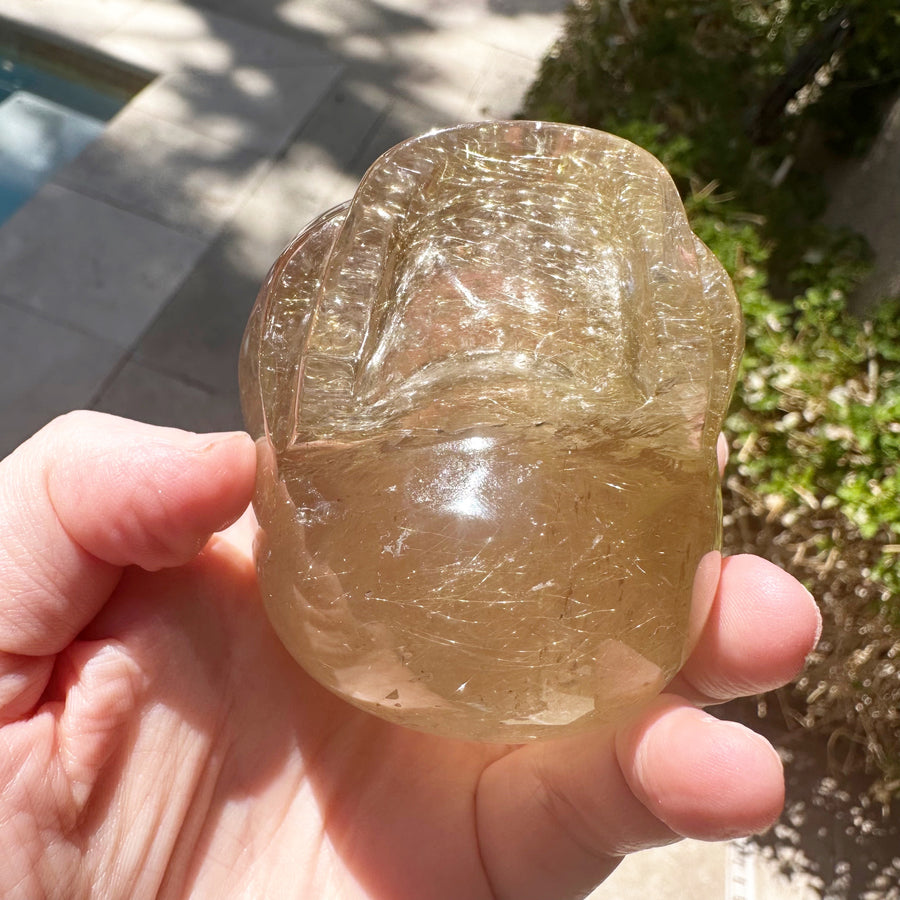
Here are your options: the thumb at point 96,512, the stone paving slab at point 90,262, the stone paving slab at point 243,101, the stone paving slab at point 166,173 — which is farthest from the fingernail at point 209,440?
the stone paving slab at point 243,101

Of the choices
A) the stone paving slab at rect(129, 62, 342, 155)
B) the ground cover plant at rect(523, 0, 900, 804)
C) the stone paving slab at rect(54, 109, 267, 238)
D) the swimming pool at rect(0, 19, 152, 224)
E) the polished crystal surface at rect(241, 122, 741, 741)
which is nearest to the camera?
the polished crystal surface at rect(241, 122, 741, 741)

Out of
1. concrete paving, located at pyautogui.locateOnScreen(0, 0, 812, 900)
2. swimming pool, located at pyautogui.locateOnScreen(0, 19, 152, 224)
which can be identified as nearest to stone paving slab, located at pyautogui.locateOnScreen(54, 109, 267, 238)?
concrete paving, located at pyautogui.locateOnScreen(0, 0, 812, 900)

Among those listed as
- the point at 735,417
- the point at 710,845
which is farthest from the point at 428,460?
the point at 710,845

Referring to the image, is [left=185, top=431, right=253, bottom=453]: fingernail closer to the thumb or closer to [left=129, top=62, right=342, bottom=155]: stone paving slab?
the thumb

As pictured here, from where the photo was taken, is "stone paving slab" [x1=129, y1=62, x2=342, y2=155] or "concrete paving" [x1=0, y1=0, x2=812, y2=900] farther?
"stone paving slab" [x1=129, y1=62, x2=342, y2=155]

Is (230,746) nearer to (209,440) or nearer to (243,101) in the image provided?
(209,440)

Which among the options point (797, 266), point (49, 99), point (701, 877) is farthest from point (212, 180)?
point (701, 877)
